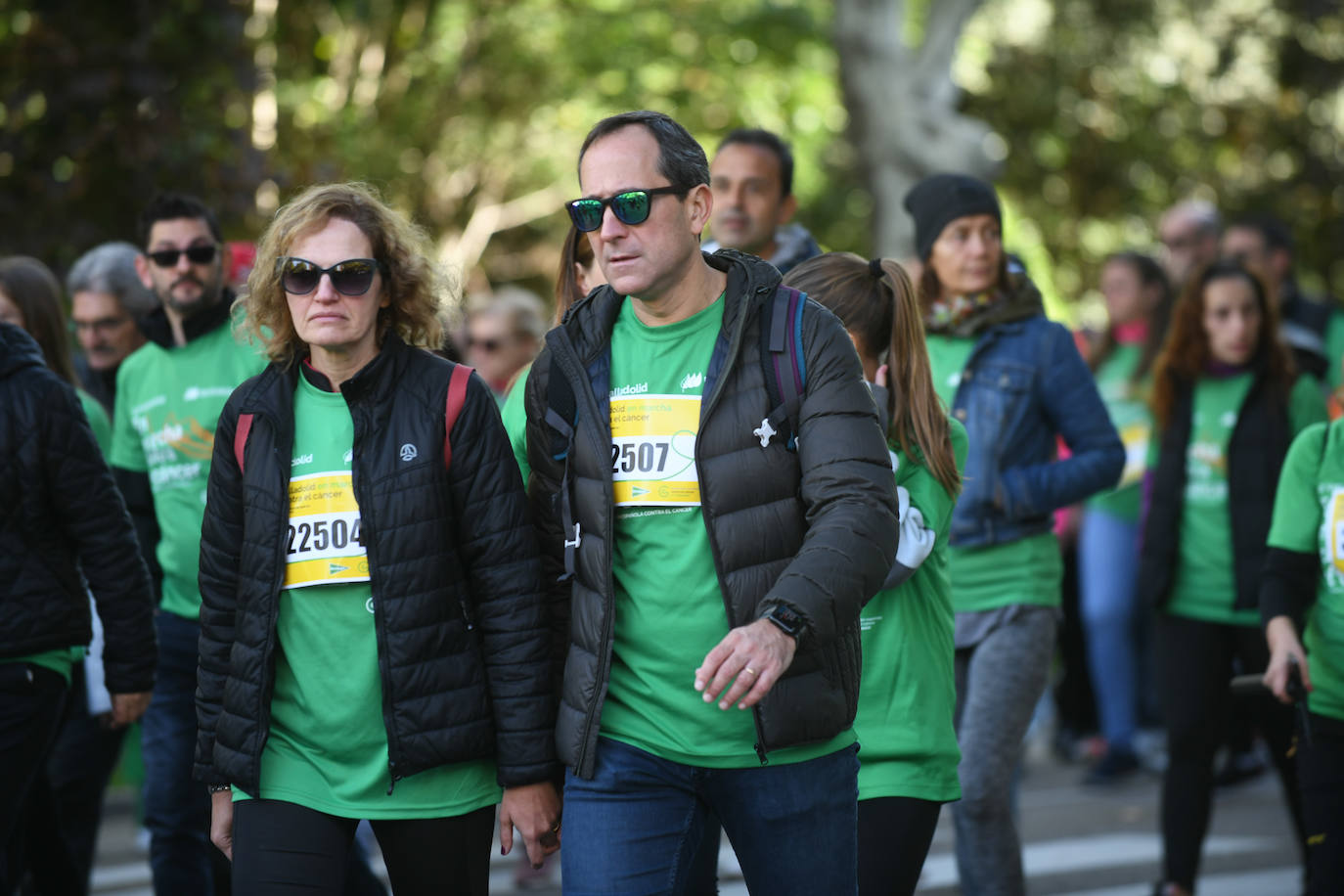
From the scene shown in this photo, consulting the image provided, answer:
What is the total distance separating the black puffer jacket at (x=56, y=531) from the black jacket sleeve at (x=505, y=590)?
1448mm

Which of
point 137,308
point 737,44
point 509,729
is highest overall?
point 737,44

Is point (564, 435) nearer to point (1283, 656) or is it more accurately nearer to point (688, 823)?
point (688, 823)

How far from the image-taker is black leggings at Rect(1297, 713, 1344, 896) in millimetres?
4945

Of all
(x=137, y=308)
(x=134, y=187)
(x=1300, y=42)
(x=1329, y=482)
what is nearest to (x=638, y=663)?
(x=1329, y=482)

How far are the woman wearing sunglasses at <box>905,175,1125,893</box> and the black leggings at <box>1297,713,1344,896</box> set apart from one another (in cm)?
82

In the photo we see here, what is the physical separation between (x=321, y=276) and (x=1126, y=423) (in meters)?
6.64

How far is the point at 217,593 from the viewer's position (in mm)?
3988

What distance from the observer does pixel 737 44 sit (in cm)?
2042

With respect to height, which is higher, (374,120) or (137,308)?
(374,120)

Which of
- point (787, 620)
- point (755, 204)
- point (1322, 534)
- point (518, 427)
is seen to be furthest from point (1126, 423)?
point (787, 620)

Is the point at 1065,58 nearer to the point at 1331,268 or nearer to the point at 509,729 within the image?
the point at 1331,268

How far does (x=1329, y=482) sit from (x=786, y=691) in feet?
8.21

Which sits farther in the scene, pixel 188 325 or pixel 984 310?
pixel 188 325

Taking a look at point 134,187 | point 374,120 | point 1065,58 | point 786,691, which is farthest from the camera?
point 1065,58
